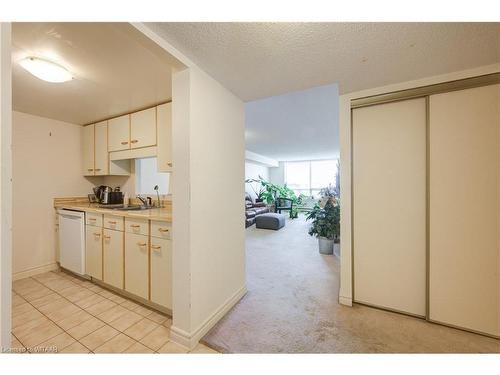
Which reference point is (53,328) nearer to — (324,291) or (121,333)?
(121,333)

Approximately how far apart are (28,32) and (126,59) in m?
0.49

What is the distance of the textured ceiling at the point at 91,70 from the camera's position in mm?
1145

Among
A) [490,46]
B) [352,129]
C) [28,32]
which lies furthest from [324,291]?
[28,32]

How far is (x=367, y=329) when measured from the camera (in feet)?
5.02

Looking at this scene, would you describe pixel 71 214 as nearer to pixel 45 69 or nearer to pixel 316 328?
pixel 45 69

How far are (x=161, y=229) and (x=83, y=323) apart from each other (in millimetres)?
993

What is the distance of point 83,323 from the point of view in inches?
63.9

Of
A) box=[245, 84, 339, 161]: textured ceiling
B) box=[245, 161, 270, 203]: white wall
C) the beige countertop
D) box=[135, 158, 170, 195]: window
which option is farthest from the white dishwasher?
box=[245, 161, 270, 203]: white wall

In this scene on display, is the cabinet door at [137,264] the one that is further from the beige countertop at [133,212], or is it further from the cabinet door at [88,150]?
the cabinet door at [88,150]

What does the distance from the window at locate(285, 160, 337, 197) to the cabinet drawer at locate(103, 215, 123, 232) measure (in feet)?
27.4


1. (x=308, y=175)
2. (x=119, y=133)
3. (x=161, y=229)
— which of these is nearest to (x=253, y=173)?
(x=308, y=175)

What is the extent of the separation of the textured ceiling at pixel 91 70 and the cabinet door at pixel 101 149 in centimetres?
18
